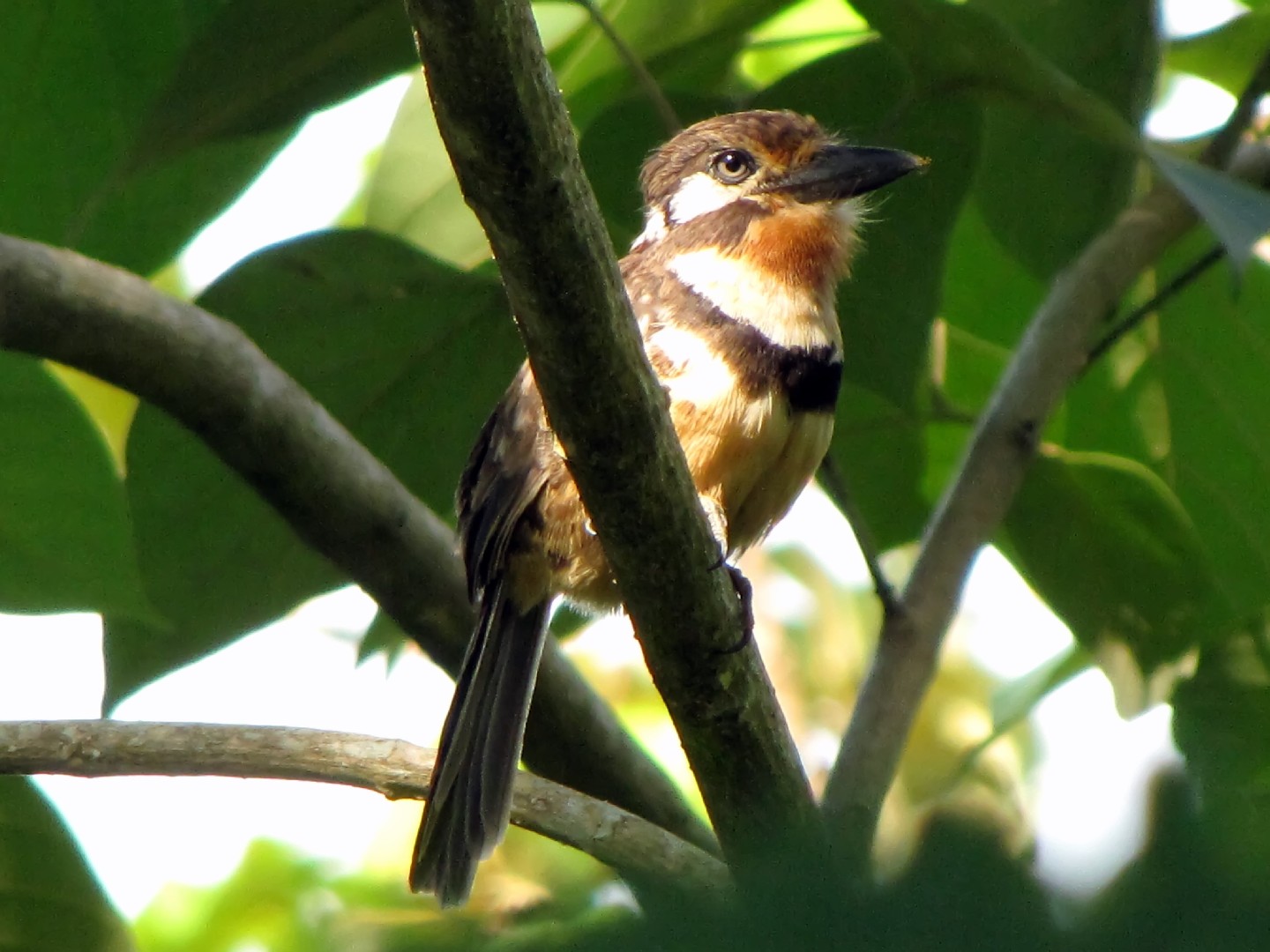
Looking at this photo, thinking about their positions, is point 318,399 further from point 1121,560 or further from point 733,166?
point 1121,560

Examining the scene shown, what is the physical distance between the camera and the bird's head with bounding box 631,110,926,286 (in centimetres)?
255

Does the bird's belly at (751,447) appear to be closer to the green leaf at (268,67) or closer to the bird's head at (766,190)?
the bird's head at (766,190)

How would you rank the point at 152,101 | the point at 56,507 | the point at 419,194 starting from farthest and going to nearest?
the point at 419,194 → the point at 152,101 → the point at 56,507

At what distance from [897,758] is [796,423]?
0.49m

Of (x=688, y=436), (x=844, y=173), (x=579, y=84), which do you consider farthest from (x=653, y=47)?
(x=688, y=436)

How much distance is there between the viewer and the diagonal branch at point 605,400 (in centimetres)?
125

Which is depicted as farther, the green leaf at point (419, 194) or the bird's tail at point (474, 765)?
the green leaf at point (419, 194)

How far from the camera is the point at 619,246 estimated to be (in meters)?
2.76

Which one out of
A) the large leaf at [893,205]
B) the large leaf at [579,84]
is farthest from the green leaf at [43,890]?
the large leaf at [893,205]

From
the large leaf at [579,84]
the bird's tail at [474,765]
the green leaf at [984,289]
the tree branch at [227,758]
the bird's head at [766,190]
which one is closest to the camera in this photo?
the tree branch at [227,758]

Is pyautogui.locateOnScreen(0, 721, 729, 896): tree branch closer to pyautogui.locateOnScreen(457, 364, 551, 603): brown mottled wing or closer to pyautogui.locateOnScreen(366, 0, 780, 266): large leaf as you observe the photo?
pyautogui.locateOnScreen(457, 364, 551, 603): brown mottled wing

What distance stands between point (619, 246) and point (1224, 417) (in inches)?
42.3

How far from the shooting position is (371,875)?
139 inches

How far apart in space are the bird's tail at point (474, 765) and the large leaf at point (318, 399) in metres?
0.32
